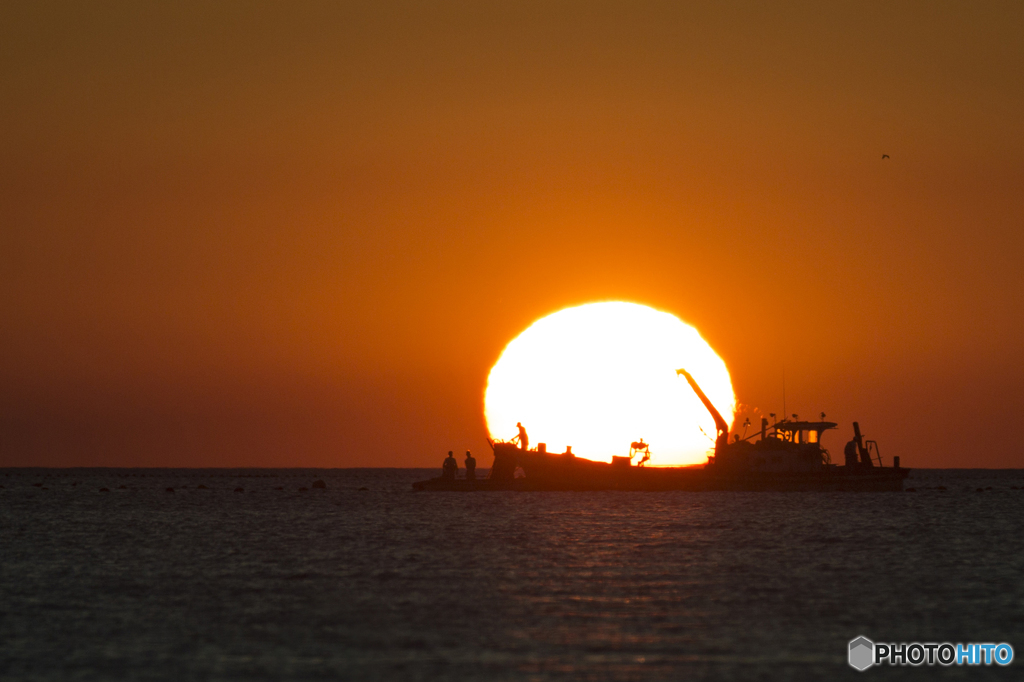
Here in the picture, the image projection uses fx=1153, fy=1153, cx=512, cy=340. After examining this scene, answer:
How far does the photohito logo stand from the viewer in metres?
20.5

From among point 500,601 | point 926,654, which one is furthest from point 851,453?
point 926,654

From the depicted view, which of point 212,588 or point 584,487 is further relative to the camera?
point 584,487

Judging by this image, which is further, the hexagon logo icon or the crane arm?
the crane arm

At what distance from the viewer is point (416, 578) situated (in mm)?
33812

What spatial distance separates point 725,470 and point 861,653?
6811cm

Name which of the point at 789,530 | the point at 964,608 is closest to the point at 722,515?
the point at 789,530

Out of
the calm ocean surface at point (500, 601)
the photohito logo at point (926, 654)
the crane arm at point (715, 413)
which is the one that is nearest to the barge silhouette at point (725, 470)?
the crane arm at point (715, 413)

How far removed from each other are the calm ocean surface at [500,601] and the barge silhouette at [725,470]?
2850 cm

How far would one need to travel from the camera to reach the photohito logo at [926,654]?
67.4 feet

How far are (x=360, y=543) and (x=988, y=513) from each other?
52.1 meters

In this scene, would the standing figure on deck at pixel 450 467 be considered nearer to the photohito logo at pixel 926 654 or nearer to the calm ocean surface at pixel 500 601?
the calm ocean surface at pixel 500 601

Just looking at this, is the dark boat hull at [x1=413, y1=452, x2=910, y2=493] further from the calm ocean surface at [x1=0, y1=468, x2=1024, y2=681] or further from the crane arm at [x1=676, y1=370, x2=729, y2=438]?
the calm ocean surface at [x1=0, y1=468, x2=1024, y2=681]

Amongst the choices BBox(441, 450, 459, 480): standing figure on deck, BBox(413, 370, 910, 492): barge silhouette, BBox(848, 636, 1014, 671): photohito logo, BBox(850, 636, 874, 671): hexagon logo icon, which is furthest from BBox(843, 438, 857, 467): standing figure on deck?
BBox(850, 636, 874, 671): hexagon logo icon

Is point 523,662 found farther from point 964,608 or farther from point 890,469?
point 890,469
